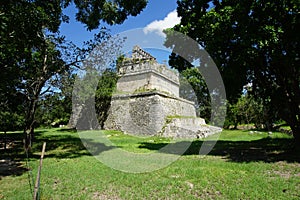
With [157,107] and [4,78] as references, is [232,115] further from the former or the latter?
[4,78]

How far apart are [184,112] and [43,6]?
1817 centimetres

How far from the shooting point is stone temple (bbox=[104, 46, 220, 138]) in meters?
18.6

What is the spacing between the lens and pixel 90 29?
9.02 m

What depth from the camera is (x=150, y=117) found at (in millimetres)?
19000

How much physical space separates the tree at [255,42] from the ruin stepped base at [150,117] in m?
6.98

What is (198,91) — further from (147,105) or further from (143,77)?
(147,105)

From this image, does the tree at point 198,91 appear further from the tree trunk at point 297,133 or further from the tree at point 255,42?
the tree trunk at point 297,133

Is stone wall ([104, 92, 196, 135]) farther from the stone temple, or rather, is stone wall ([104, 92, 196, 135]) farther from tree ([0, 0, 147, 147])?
tree ([0, 0, 147, 147])

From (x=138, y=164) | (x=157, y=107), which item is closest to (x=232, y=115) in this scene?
(x=157, y=107)

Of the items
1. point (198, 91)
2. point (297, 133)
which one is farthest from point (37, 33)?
point (198, 91)

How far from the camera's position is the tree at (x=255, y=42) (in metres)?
7.46

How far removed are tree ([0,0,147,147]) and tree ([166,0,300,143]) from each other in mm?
3156

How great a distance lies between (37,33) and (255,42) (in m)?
7.78

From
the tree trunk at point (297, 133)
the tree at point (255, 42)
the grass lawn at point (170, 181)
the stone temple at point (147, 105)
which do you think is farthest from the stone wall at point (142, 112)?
the grass lawn at point (170, 181)
